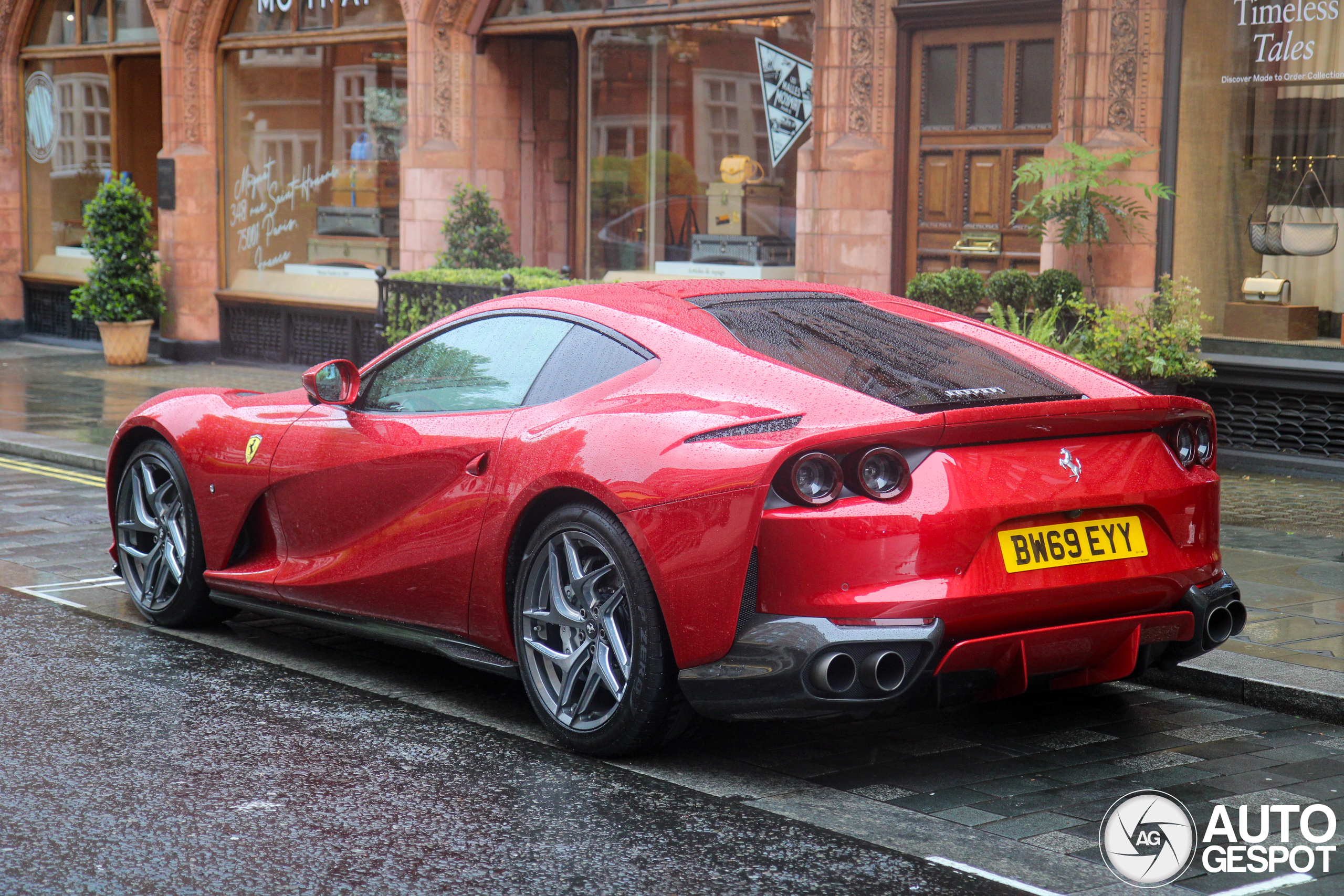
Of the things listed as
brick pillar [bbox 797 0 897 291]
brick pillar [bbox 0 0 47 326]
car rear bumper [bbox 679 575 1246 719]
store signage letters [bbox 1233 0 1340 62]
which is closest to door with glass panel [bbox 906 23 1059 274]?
brick pillar [bbox 797 0 897 291]

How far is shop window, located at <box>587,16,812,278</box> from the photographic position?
1405cm

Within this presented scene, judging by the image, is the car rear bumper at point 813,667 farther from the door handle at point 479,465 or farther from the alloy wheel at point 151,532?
the alloy wheel at point 151,532

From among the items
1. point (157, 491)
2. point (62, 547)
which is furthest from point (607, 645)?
point (62, 547)

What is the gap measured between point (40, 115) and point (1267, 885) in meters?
21.8

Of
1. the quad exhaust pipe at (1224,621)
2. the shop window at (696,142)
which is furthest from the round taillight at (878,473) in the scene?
the shop window at (696,142)

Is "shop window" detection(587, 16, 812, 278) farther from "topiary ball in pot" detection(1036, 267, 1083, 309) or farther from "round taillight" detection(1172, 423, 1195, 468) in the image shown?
"round taillight" detection(1172, 423, 1195, 468)

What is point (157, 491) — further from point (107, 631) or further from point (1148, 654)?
point (1148, 654)

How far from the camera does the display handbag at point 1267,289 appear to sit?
11164 millimetres

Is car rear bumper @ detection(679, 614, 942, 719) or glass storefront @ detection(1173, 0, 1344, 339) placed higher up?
glass storefront @ detection(1173, 0, 1344, 339)

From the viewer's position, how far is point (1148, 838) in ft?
13.7

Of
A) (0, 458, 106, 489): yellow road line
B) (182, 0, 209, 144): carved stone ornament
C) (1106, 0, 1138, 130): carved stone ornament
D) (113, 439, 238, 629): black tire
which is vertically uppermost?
(182, 0, 209, 144): carved stone ornament

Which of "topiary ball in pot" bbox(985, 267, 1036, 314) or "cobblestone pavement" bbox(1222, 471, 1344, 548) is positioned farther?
"topiary ball in pot" bbox(985, 267, 1036, 314)

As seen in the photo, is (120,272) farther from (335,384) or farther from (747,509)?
(747,509)

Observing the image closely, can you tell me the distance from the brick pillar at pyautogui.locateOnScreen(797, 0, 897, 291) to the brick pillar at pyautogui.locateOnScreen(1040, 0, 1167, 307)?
5.83 ft
